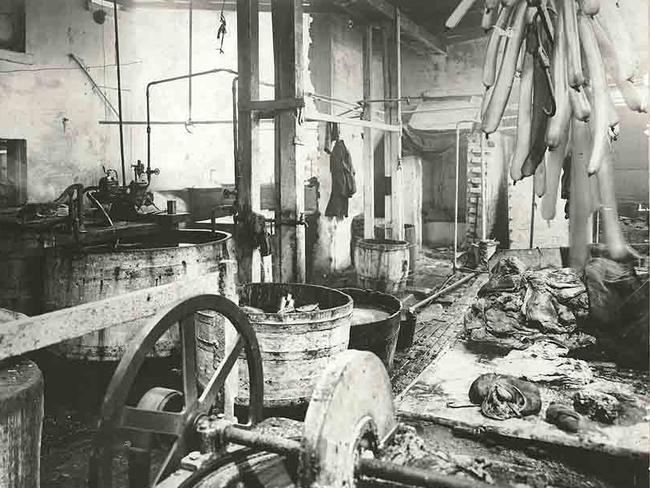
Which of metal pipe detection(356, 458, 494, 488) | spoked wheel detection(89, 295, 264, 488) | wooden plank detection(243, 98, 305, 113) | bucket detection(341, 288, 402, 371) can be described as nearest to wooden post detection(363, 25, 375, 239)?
bucket detection(341, 288, 402, 371)

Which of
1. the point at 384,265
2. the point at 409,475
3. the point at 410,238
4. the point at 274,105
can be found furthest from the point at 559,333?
the point at 410,238

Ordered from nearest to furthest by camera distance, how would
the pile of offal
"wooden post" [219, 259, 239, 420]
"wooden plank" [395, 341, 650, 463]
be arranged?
"wooden plank" [395, 341, 650, 463]
the pile of offal
"wooden post" [219, 259, 239, 420]

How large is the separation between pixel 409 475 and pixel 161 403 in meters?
1.27

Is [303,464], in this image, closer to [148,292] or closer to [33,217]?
[148,292]

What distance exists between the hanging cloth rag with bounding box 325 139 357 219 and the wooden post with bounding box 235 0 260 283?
14.1 feet

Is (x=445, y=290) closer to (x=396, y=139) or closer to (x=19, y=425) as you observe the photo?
(x=396, y=139)

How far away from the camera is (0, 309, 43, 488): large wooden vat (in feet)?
9.91

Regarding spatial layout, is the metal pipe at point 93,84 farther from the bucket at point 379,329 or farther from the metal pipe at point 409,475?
the metal pipe at point 409,475

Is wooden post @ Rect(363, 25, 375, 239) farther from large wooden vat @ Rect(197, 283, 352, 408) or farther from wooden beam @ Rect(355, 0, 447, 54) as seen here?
large wooden vat @ Rect(197, 283, 352, 408)

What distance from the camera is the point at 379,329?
5.80 metres

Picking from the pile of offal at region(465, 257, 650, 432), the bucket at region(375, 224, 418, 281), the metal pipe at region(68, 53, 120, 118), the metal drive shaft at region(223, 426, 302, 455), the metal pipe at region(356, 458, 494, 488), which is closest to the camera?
the metal pipe at region(356, 458, 494, 488)

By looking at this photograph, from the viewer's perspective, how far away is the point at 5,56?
10.6m

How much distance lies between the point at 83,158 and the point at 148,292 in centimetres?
1058

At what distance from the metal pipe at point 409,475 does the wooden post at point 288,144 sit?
3.95 metres
